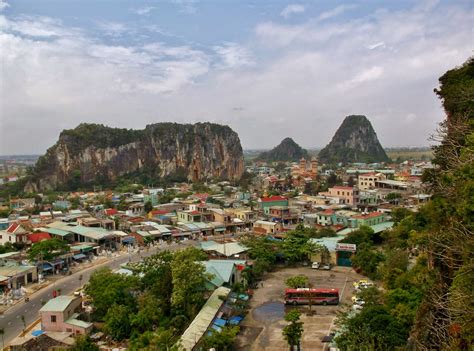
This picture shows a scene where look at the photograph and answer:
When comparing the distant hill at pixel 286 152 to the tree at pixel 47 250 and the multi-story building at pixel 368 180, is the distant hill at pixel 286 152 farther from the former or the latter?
the tree at pixel 47 250

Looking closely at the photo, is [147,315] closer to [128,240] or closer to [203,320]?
[203,320]

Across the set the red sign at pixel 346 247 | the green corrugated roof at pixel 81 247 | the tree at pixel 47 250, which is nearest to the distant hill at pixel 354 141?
the red sign at pixel 346 247

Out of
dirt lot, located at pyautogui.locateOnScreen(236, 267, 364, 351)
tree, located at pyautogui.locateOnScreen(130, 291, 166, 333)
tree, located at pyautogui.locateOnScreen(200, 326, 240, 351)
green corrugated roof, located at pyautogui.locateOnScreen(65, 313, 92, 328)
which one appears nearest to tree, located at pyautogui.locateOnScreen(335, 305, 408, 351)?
dirt lot, located at pyautogui.locateOnScreen(236, 267, 364, 351)

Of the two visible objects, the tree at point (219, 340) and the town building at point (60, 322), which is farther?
the town building at point (60, 322)

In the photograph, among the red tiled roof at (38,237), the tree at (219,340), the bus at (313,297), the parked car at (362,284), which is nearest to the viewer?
the tree at (219,340)

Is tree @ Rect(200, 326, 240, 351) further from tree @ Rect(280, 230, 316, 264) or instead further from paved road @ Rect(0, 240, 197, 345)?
tree @ Rect(280, 230, 316, 264)

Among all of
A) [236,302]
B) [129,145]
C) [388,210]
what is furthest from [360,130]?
[236,302]

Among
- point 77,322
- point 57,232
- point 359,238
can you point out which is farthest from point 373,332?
point 57,232
